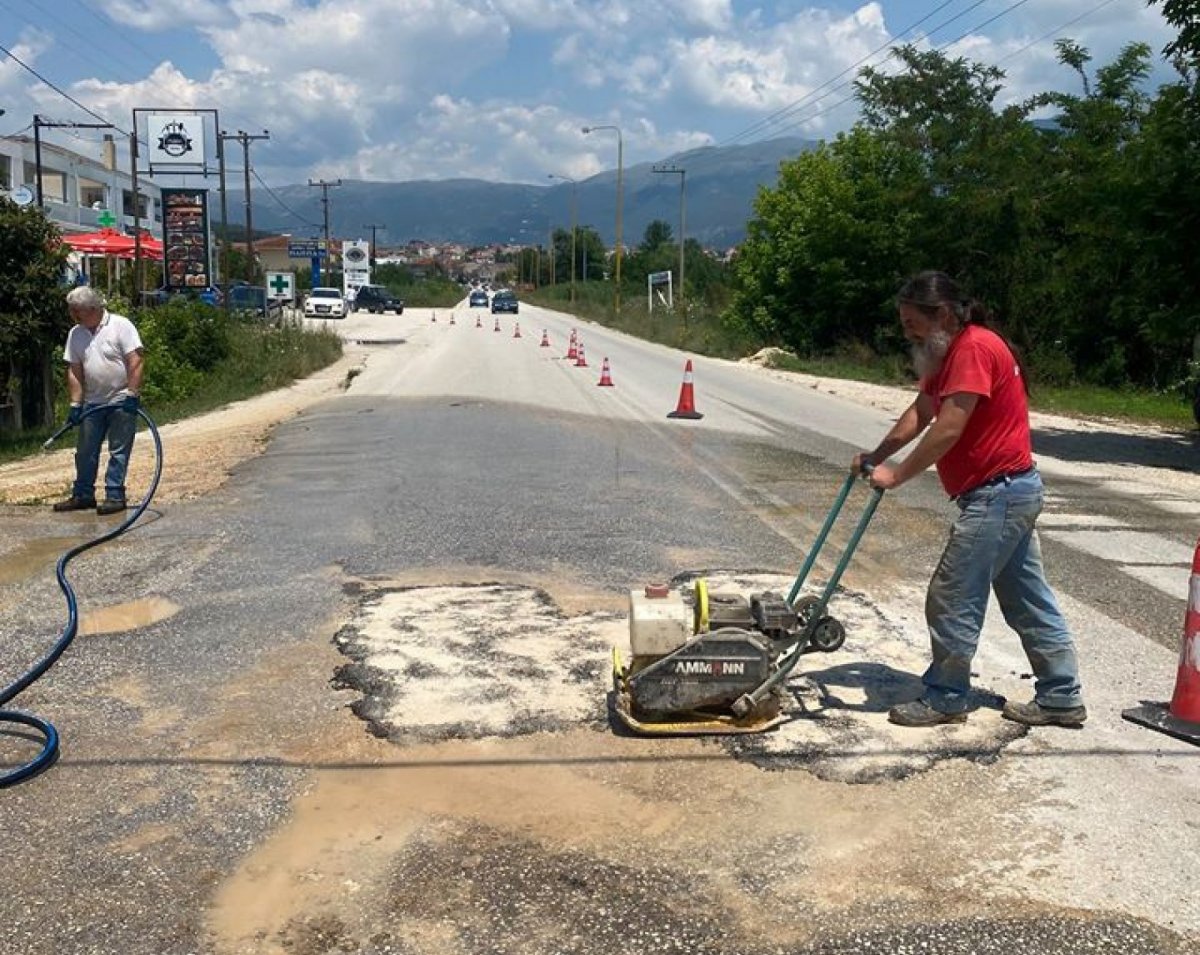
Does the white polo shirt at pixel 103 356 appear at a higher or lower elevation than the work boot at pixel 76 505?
higher

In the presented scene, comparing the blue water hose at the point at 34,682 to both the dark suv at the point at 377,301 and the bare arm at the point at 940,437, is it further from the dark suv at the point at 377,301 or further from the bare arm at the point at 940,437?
the dark suv at the point at 377,301

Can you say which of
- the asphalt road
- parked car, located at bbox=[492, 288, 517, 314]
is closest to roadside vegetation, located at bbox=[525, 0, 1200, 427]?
the asphalt road

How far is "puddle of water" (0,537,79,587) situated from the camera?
741 cm

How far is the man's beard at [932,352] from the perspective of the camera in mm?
4629

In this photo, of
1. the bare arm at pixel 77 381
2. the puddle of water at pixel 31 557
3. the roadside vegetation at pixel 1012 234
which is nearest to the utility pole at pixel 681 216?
the roadside vegetation at pixel 1012 234

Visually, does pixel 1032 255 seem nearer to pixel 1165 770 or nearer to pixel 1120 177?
pixel 1120 177

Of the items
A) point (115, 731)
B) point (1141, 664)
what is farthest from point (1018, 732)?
point (115, 731)

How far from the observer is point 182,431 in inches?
670

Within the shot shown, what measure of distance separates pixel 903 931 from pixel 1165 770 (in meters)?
1.65

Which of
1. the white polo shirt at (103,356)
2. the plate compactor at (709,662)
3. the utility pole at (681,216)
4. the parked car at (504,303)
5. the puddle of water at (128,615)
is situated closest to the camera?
the plate compactor at (709,662)

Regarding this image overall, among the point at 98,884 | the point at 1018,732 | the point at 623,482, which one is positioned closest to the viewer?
the point at 98,884

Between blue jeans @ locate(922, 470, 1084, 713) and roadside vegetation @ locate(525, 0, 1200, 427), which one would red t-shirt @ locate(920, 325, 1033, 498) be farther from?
roadside vegetation @ locate(525, 0, 1200, 427)

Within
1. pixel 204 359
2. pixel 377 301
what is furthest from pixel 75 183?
pixel 204 359

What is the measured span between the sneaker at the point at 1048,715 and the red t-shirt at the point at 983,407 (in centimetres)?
93
